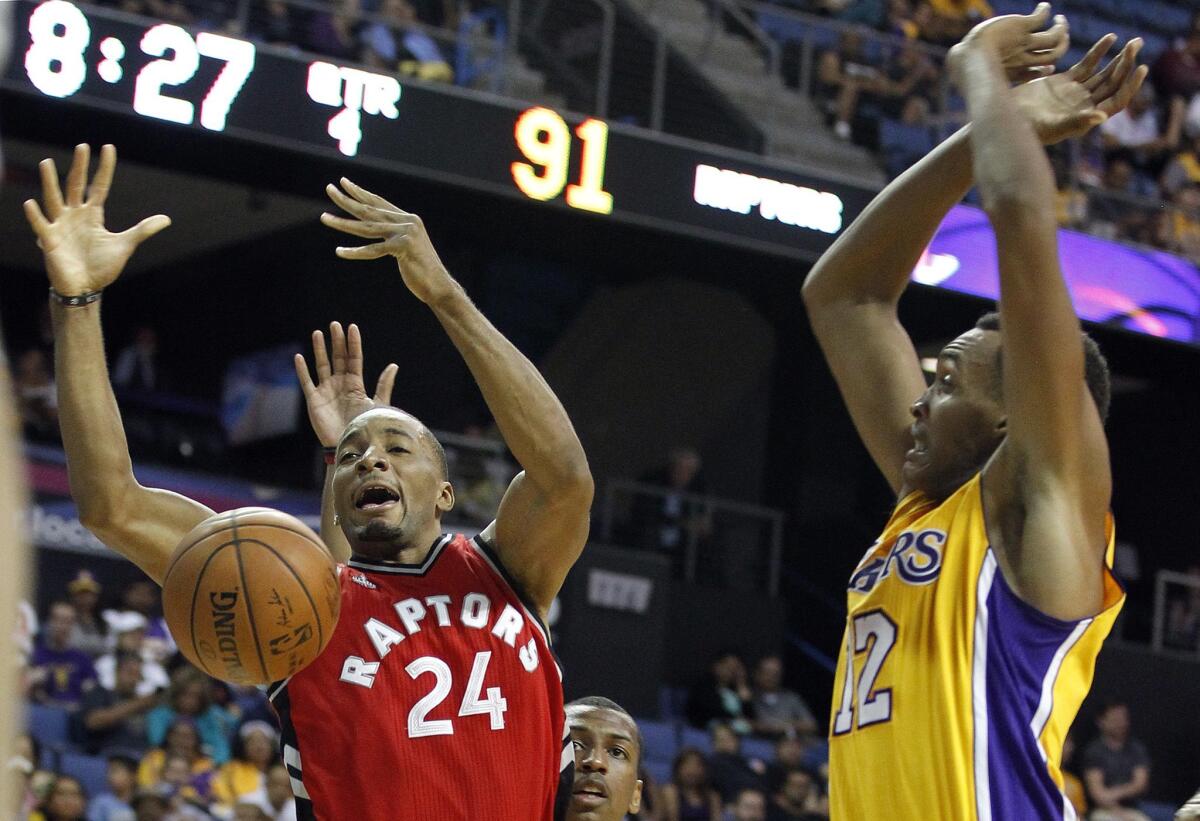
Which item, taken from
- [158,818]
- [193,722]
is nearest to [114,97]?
[193,722]

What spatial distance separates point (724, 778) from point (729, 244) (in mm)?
3539

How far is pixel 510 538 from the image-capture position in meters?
3.84

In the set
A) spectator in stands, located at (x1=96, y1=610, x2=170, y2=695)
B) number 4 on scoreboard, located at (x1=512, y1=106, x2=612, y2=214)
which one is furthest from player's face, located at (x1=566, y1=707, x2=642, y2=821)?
number 4 on scoreboard, located at (x1=512, y1=106, x2=612, y2=214)

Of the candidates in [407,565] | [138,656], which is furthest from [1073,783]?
[407,565]

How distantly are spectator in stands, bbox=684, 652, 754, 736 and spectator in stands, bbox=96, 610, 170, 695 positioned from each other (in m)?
3.83

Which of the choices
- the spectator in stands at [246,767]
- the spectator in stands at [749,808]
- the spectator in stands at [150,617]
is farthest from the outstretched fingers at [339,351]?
the spectator in stands at [749,808]

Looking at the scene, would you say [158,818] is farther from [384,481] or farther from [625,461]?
[625,461]

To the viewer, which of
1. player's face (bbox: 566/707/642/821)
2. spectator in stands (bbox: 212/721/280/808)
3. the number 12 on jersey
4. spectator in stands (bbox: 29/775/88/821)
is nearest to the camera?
the number 12 on jersey

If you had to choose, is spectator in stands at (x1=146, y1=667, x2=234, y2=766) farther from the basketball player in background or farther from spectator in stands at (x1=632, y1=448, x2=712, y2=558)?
the basketball player in background

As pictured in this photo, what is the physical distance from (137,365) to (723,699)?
228 inches

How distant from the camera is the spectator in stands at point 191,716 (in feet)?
30.0

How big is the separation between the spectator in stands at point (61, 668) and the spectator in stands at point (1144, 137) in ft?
31.5

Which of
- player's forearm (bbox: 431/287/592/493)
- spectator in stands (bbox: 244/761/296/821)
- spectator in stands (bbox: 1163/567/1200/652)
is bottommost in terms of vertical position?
spectator in stands (bbox: 244/761/296/821)

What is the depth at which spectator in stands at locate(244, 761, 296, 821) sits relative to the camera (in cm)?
864
